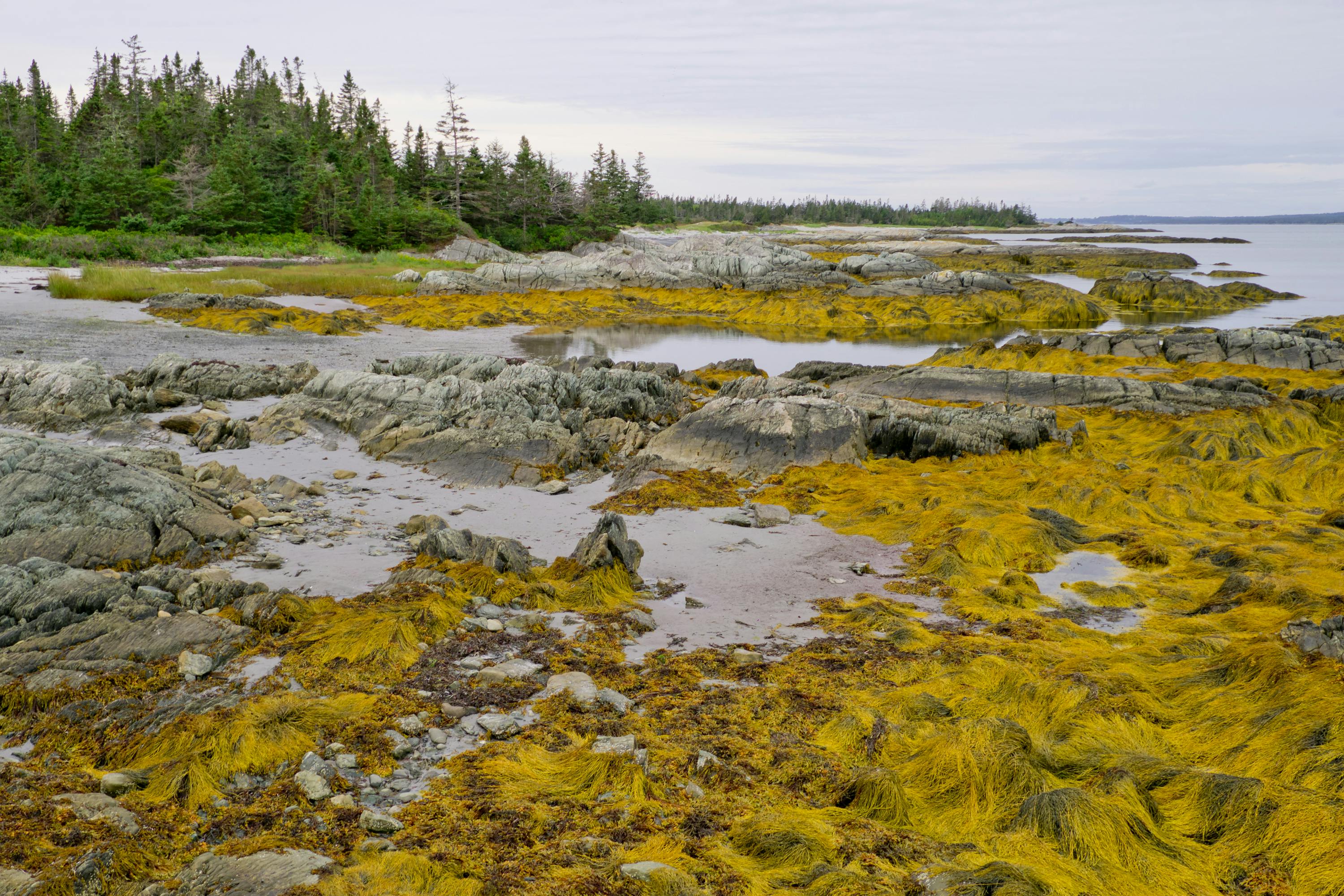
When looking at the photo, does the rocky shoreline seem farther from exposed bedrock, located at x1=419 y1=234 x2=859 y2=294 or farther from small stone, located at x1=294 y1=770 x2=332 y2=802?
exposed bedrock, located at x1=419 y1=234 x2=859 y2=294

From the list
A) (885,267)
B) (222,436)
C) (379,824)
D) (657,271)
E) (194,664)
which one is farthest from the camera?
(885,267)

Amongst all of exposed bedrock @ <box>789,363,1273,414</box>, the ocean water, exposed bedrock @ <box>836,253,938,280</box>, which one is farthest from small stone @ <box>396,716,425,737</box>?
exposed bedrock @ <box>836,253,938,280</box>

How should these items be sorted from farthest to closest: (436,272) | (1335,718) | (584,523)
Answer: (436,272), (584,523), (1335,718)

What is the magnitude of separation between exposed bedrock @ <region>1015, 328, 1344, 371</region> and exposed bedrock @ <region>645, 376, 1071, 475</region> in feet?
37.0

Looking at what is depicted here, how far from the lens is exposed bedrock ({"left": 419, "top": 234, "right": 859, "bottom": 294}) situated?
43219 mm

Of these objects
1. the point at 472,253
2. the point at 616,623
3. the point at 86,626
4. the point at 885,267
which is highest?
the point at 472,253

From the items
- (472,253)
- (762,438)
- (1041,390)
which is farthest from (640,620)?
(472,253)

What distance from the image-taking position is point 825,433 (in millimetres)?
13484

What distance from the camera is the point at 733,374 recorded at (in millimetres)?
21297

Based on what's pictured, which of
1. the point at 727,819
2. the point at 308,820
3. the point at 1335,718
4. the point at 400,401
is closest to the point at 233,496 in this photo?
the point at 400,401

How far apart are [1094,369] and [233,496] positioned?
21.2 meters

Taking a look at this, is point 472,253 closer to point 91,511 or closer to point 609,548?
point 91,511

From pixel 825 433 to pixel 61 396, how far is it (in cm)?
1348

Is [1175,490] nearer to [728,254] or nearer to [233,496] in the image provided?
[233,496]
